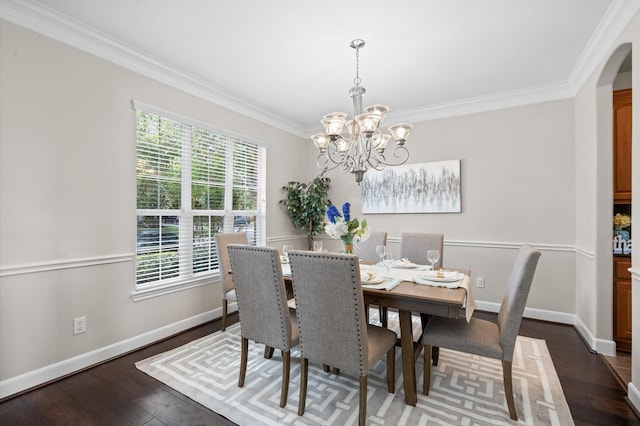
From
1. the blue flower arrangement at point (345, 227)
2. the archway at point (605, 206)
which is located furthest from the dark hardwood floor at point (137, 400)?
the blue flower arrangement at point (345, 227)

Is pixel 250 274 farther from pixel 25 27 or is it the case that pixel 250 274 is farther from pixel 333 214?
pixel 25 27

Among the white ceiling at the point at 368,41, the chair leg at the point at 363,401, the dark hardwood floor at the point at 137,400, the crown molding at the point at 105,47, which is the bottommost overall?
the dark hardwood floor at the point at 137,400

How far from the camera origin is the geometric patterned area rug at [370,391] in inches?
73.5

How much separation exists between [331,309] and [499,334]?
1.16m

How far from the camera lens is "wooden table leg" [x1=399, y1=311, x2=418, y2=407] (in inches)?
77.7

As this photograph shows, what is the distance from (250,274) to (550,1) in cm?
273

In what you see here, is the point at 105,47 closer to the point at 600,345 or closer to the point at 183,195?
the point at 183,195

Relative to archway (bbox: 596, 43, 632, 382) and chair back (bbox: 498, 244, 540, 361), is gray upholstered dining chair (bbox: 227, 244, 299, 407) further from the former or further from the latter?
archway (bbox: 596, 43, 632, 382)

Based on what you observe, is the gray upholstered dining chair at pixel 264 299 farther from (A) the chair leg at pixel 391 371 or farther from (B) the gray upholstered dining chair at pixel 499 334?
(B) the gray upholstered dining chair at pixel 499 334

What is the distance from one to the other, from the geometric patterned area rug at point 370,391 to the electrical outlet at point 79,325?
535 mm

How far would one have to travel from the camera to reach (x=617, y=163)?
2.91 m

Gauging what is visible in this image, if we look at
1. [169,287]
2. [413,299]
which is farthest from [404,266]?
[169,287]

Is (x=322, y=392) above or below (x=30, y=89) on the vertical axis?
below

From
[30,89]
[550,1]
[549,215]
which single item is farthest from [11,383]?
[549,215]
